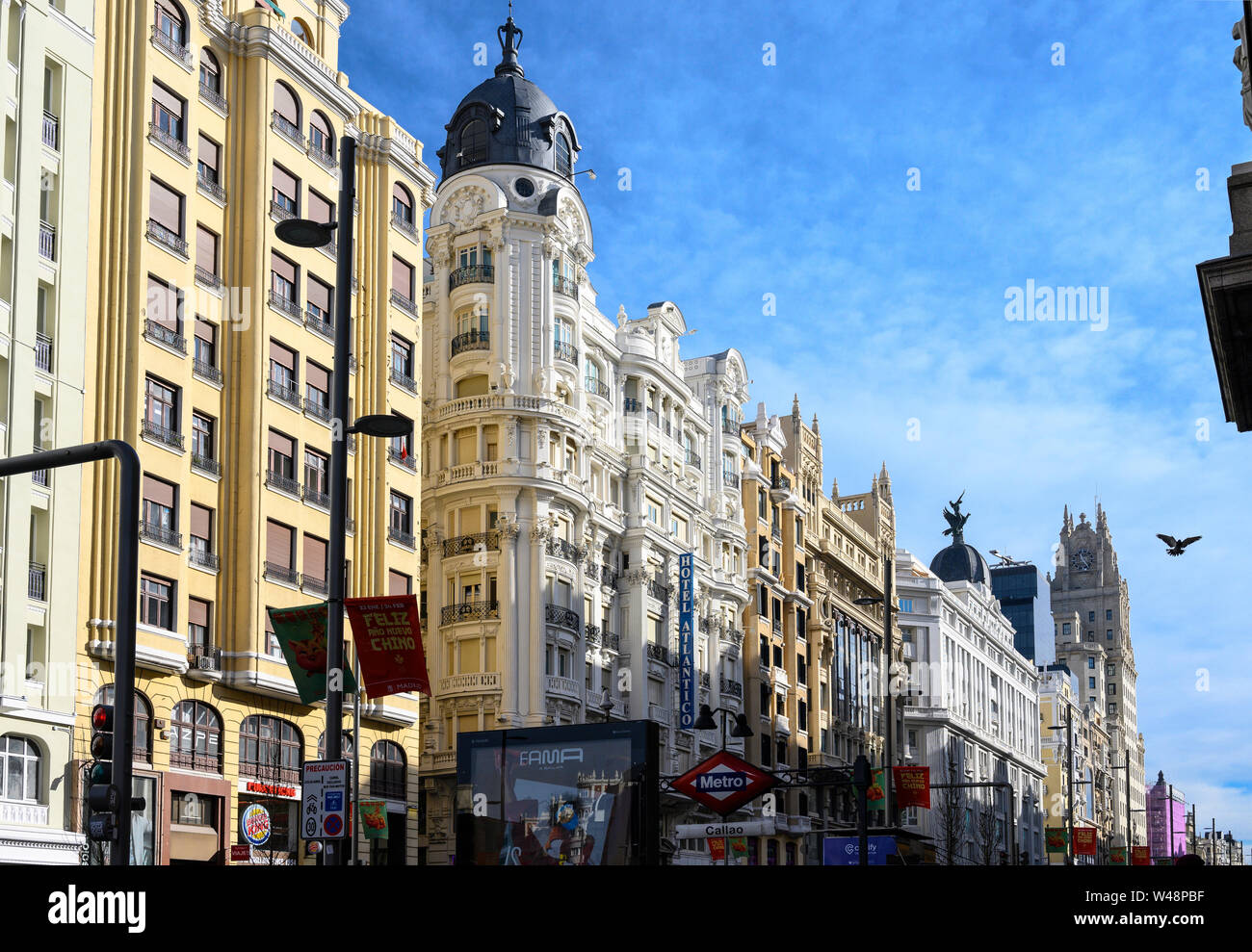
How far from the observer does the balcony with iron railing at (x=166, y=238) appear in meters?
44.0

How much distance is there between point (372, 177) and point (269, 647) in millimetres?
17669

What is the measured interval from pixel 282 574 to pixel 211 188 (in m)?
11.7

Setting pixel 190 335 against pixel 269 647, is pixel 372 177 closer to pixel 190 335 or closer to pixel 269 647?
pixel 190 335

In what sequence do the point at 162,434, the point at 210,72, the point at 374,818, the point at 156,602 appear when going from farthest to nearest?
the point at 210,72
the point at 374,818
the point at 162,434
the point at 156,602

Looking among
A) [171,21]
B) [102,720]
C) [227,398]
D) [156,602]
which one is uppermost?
[171,21]

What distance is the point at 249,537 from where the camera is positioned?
150 ft

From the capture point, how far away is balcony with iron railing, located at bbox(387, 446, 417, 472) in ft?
177

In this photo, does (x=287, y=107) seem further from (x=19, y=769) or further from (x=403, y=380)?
(x=19, y=769)

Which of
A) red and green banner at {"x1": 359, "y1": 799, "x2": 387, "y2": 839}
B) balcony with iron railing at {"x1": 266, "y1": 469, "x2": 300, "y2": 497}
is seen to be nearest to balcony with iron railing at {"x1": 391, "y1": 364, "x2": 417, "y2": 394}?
balcony with iron railing at {"x1": 266, "y1": 469, "x2": 300, "y2": 497}

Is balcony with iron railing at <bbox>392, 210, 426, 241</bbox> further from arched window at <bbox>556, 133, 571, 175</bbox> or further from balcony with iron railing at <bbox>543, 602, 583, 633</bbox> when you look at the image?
balcony with iron railing at <bbox>543, 602, 583, 633</bbox>

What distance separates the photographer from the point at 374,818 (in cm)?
4494

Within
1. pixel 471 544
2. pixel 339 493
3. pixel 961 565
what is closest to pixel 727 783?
pixel 339 493

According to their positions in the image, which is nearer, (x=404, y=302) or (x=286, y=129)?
(x=286, y=129)
